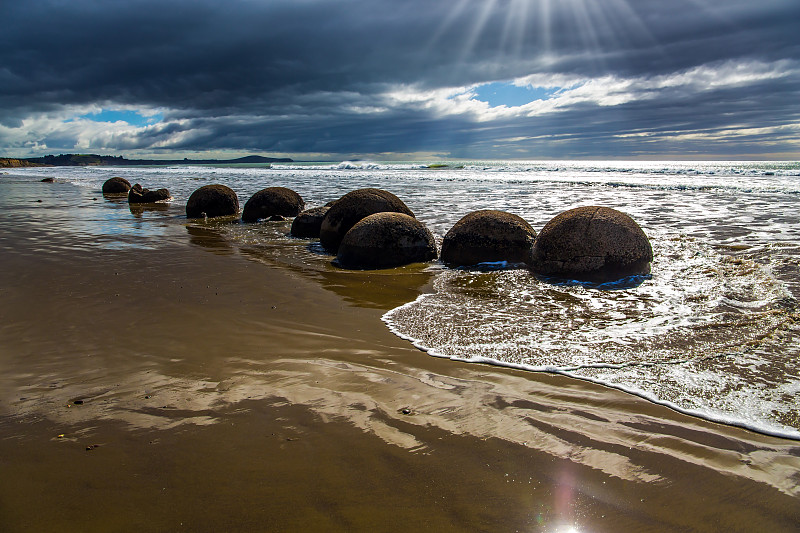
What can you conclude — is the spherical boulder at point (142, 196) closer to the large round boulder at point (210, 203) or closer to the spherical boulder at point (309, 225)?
the large round boulder at point (210, 203)

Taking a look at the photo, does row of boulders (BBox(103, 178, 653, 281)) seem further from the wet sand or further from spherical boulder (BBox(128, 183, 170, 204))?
spherical boulder (BBox(128, 183, 170, 204))

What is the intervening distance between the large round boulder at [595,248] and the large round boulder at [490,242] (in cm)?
70

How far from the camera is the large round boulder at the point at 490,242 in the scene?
24.8 feet

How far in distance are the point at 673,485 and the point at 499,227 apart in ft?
18.1

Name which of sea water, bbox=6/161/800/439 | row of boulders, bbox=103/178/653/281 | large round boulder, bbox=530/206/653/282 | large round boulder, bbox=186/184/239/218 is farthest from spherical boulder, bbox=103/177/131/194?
large round boulder, bbox=530/206/653/282

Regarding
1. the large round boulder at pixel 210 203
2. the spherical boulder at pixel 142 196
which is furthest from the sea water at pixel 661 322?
the spherical boulder at pixel 142 196

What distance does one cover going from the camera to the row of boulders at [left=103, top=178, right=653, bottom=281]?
653 centimetres

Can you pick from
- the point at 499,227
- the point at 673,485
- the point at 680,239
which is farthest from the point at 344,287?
the point at 680,239

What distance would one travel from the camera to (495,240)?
24.8 feet

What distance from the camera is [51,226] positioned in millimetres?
11531

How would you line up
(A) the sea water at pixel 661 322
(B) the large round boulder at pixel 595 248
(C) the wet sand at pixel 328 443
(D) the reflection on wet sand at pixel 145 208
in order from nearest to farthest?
(C) the wet sand at pixel 328 443 < (A) the sea water at pixel 661 322 < (B) the large round boulder at pixel 595 248 < (D) the reflection on wet sand at pixel 145 208

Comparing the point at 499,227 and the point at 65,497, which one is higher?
the point at 499,227

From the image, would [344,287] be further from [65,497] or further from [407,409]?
[65,497]

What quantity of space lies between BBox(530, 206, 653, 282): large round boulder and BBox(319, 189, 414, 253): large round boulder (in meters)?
3.37
